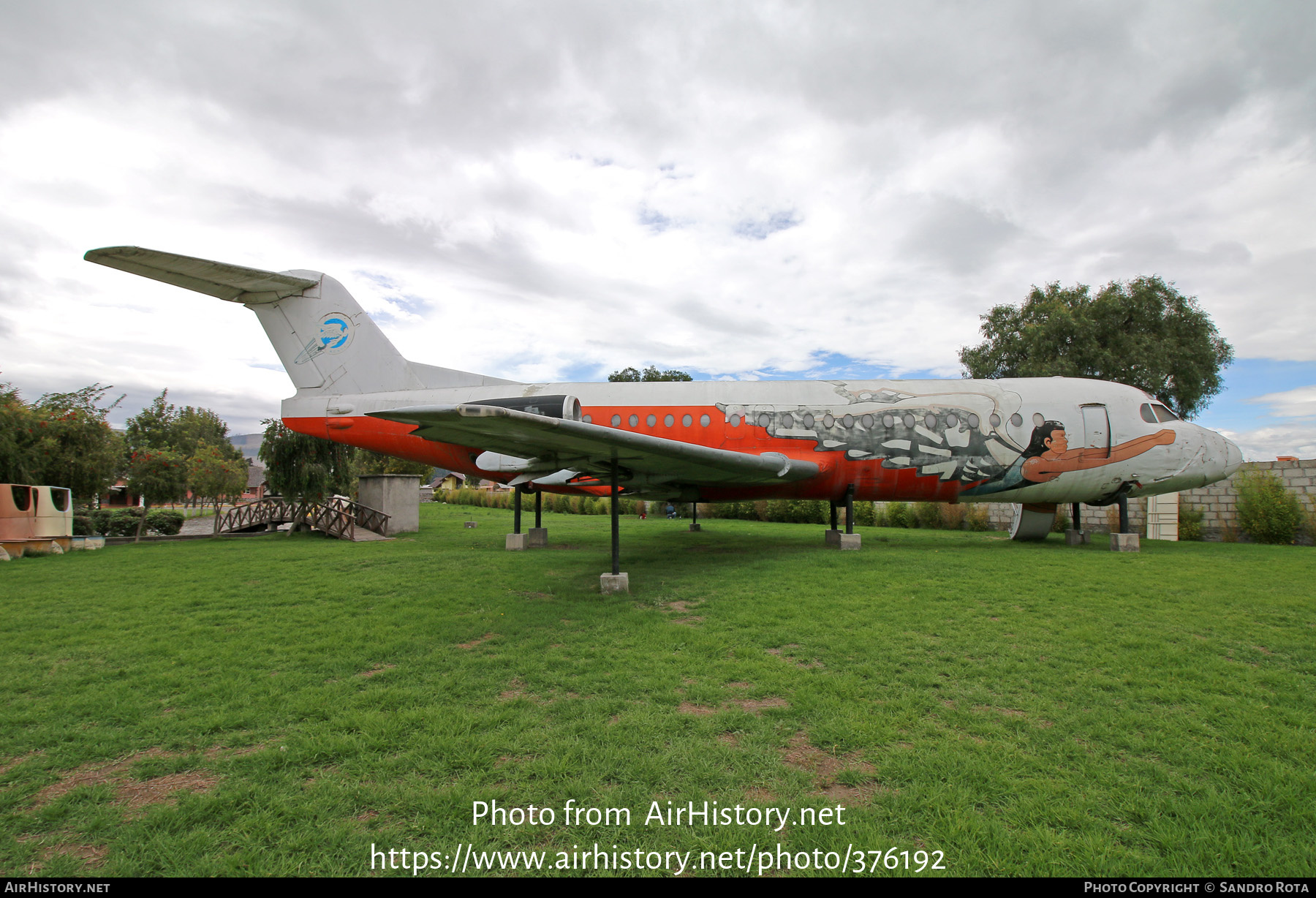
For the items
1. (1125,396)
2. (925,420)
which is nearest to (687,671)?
(925,420)

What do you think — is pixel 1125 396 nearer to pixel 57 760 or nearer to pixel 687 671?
pixel 687 671

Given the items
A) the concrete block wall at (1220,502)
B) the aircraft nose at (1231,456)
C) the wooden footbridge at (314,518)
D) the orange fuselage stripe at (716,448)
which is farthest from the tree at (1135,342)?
the wooden footbridge at (314,518)

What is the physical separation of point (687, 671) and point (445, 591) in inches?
173

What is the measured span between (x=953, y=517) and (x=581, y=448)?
16.6 meters

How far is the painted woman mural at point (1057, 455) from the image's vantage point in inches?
448

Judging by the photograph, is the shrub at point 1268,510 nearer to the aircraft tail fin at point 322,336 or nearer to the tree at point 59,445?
the aircraft tail fin at point 322,336

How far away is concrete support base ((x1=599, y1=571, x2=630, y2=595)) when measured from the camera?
7.41 m

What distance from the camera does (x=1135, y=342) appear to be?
24.9 m

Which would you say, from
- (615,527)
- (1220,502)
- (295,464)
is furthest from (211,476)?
(1220,502)

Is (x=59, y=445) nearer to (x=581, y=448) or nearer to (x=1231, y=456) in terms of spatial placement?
(x=581, y=448)

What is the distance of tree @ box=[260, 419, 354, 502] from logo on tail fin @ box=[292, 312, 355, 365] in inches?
274

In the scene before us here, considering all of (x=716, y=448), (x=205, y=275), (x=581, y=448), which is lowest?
(x=581, y=448)

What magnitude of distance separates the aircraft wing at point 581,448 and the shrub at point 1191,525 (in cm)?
1297

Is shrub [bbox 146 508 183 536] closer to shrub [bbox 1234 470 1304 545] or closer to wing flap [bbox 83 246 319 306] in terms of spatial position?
wing flap [bbox 83 246 319 306]
